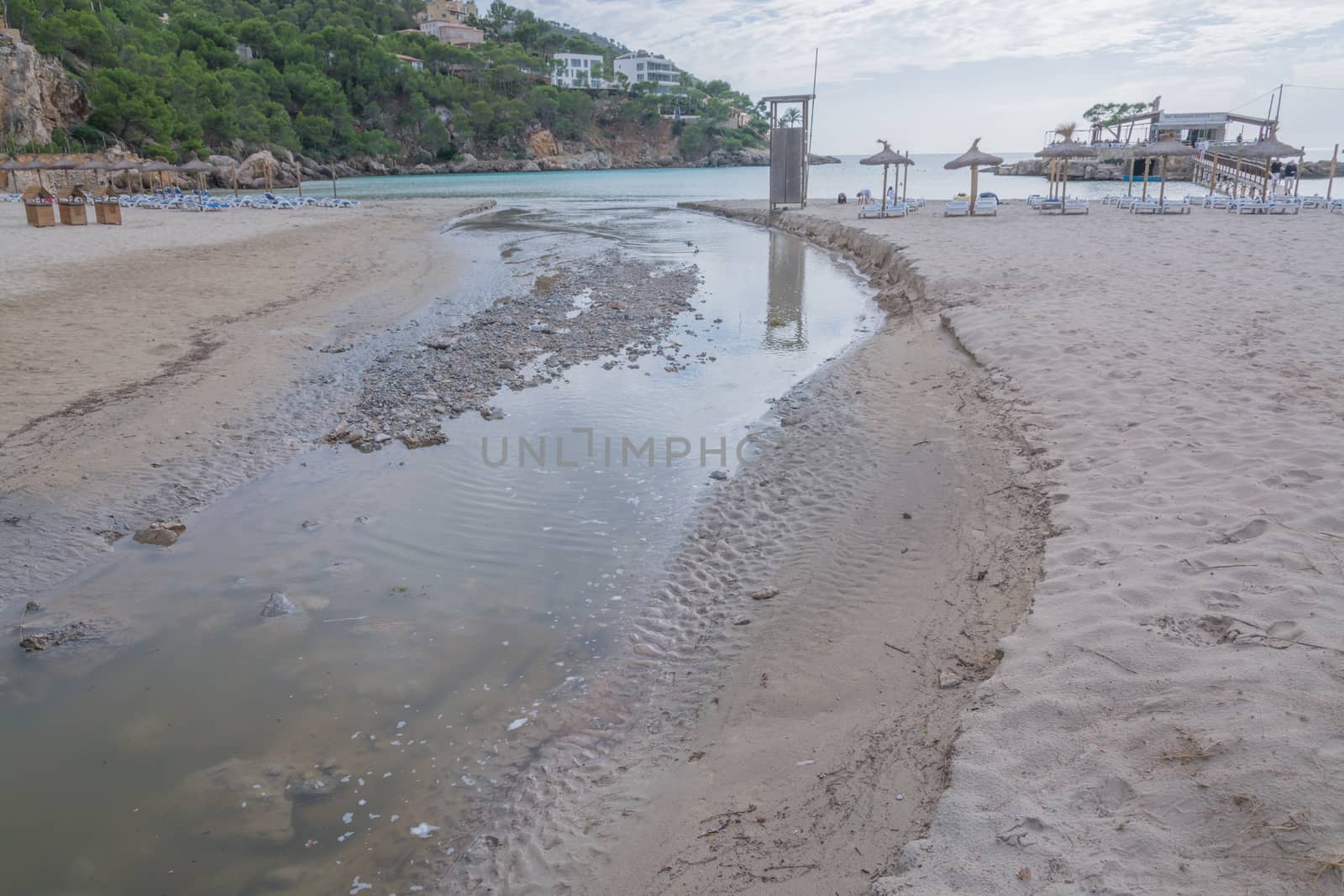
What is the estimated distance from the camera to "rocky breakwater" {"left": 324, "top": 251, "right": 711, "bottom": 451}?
25.5 ft

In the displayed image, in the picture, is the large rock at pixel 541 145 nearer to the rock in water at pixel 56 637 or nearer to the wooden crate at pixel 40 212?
the wooden crate at pixel 40 212

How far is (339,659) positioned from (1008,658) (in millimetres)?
3387

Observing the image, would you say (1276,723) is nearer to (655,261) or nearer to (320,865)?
(320,865)

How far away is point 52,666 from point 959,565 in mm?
5050

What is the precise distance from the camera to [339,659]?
4148 millimetres

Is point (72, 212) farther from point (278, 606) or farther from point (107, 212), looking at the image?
point (278, 606)

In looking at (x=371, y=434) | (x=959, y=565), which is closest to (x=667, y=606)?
(x=959, y=565)

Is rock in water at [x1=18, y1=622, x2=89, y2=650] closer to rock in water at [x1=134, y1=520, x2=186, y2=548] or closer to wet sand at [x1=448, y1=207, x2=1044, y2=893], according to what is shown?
rock in water at [x1=134, y1=520, x2=186, y2=548]

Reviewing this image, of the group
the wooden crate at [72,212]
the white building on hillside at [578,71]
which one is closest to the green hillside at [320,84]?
the white building on hillside at [578,71]

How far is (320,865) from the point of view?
9.49 ft

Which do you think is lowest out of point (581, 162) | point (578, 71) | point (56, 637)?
point (56, 637)

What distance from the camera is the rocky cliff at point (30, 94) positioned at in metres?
42.8

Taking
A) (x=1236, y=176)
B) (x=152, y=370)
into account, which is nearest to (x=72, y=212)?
(x=152, y=370)

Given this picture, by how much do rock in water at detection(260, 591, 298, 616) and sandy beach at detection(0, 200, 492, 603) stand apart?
1.46m
